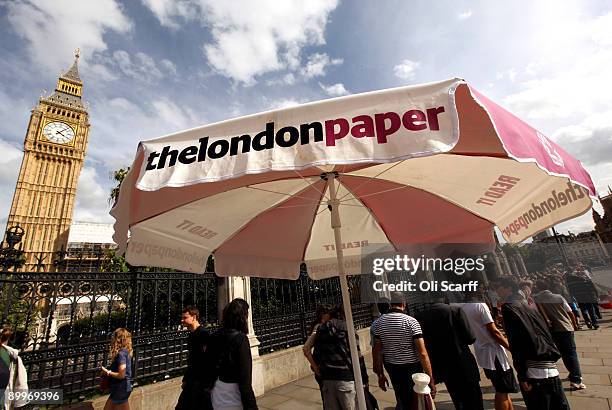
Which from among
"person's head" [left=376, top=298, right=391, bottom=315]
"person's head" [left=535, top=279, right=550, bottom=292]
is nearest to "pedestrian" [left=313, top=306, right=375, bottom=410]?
"person's head" [left=376, top=298, right=391, bottom=315]

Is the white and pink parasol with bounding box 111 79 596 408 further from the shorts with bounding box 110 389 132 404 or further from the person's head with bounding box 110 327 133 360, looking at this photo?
the shorts with bounding box 110 389 132 404

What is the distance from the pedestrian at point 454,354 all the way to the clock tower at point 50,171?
75.2 m

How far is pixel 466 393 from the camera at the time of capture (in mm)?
3506

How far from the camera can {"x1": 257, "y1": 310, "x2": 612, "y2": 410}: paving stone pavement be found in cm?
455

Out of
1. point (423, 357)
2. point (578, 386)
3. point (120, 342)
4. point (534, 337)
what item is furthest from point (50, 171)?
point (578, 386)

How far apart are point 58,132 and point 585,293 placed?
90839mm

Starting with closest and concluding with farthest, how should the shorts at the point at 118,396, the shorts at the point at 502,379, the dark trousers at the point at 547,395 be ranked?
the dark trousers at the point at 547,395
the shorts at the point at 502,379
the shorts at the point at 118,396

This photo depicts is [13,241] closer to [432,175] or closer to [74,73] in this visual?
[432,175]

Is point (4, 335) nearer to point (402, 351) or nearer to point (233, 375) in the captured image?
point (233, 375)

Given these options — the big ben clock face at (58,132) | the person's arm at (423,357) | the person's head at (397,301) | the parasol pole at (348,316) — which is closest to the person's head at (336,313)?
the person's head at (397,301)

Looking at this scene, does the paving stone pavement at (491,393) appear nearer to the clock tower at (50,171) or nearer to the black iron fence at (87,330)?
the black iron fence at (87,330)

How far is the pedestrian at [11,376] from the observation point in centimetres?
387

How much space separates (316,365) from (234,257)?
5.61ft

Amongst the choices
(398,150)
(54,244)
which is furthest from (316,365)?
(54,244)
